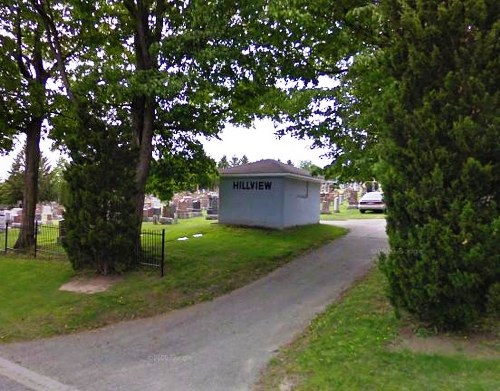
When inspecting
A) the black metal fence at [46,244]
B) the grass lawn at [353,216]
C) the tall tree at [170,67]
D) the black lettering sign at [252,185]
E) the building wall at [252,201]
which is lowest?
A: the black metal fence at [46,244]

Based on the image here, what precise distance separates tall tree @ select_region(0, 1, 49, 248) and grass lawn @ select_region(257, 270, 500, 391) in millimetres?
11582

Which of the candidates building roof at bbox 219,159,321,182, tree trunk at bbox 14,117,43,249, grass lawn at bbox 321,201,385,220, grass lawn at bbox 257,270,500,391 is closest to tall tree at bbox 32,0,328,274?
tree trunk at bbox 14,117,43,249

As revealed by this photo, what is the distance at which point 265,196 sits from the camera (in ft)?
60.7

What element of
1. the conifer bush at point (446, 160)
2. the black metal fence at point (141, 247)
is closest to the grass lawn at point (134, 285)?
the black metal fence at point (141, 247)

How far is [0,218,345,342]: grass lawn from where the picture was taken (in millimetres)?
8352

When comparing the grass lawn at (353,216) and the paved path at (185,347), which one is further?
the grass lawn at (353,216)

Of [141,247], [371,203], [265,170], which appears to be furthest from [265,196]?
[371,203]

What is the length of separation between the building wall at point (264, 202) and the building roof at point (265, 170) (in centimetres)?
21

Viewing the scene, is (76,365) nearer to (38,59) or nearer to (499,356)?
(499,356)

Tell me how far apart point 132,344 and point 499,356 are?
478cm

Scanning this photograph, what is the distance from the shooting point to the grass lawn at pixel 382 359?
4844mm

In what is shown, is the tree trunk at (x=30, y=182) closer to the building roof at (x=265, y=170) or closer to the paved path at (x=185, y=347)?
the building roof at (x=265, y=170)

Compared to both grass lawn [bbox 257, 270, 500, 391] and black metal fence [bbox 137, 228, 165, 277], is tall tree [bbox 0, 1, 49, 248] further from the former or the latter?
grass lawn [bbox 257, 270, 500, 391]

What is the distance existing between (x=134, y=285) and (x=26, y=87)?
814 cm
